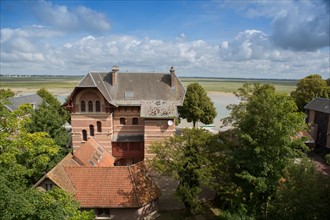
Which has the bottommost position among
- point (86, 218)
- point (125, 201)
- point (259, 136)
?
point (125, 201)

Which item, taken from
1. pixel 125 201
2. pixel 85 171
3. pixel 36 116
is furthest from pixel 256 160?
pixel 36 116

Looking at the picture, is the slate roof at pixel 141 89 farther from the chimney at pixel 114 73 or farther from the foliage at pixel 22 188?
the foliage at pixel 22 188

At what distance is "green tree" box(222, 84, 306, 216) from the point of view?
17953 mm

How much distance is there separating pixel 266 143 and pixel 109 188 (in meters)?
13.1

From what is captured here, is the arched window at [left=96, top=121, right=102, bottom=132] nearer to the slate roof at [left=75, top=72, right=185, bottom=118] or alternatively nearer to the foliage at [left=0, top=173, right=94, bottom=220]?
the slate roof at [left=75, top=72, right=185, bottom=118]

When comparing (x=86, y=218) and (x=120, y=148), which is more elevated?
(x=86, y=218)

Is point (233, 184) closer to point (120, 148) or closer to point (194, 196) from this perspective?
point (194, 196)

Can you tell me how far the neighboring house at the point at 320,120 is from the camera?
118ft

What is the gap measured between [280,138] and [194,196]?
8.10m

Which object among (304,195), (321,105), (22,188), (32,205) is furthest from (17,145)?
(321,105)

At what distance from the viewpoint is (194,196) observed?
20438 millimetres

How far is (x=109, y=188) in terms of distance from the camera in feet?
69.5

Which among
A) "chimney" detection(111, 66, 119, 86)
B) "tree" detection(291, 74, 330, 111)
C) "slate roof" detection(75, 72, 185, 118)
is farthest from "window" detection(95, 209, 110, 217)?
"tree" detection(291, 74, 330, 111)

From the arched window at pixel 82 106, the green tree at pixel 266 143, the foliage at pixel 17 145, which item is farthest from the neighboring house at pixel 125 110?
the foliage at pixel 17 145
